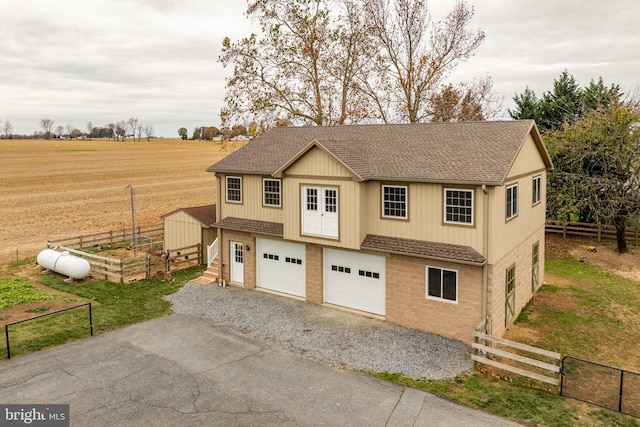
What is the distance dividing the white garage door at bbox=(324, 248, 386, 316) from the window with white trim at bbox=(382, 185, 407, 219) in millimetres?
1764

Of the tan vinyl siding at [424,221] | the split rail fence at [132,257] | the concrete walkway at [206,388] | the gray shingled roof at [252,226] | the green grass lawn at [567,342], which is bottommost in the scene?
the green grass lawn at [567,342]

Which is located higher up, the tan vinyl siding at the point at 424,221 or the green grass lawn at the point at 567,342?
the tan vinyl siding at the point at 424,221

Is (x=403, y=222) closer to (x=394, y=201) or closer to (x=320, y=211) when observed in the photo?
(x=394, y=201)

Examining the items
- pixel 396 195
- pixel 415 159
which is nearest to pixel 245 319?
pixel 396 195

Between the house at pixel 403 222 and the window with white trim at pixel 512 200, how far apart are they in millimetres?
41

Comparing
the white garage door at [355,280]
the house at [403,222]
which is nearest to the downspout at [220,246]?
the house at [403,222]

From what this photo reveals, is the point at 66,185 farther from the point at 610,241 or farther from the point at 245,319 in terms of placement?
the point at 610,241

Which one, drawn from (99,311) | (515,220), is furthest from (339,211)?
(99,311)

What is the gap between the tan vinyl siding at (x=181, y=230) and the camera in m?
25.0

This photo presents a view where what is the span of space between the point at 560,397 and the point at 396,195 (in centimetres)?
813

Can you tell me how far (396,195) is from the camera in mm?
16469

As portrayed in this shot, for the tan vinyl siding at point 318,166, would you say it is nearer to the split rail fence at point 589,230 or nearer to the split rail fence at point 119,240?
the split rail fence at point 119,240

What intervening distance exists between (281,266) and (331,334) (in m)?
5.08

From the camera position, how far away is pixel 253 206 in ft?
67.5
